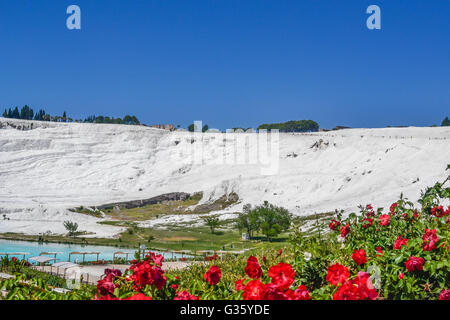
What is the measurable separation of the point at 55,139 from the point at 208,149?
28.8 meters

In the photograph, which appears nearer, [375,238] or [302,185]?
[375,238]

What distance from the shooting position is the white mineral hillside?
39812 millimetres

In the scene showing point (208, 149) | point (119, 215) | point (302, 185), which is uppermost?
point (208, 149)

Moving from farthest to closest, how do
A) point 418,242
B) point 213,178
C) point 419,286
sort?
point 213,178
point 418,242
point 419,286

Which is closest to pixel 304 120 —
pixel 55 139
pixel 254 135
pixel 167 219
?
pixel 254 135

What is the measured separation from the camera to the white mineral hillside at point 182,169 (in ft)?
131

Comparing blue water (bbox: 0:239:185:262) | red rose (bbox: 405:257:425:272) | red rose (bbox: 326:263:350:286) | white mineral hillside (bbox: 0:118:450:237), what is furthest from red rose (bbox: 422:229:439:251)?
white mineral hillside (bbox: 0:118:450:237)

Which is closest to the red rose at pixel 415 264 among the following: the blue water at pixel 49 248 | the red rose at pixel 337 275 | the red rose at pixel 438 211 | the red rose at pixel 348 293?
the red rose at pixel 337 275

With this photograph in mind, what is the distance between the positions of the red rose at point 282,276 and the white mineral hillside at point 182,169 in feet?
87.0

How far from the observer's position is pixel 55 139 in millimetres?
82000

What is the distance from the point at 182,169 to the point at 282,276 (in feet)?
219

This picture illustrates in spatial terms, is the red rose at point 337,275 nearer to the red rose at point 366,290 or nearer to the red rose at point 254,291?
the red rose at point 366,290

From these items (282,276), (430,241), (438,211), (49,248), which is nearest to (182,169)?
(49,248)
